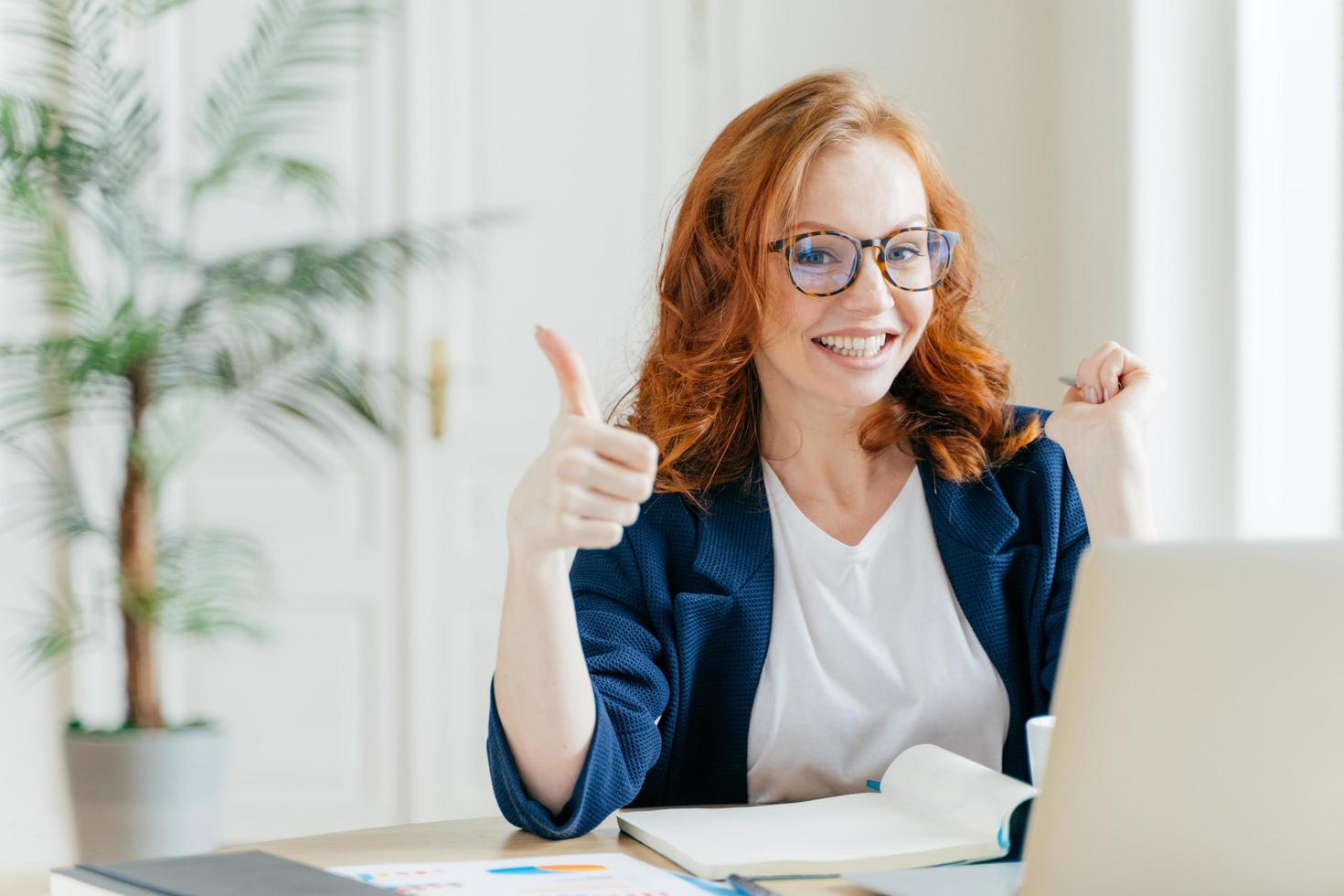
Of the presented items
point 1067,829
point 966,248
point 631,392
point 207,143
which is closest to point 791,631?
point 631,392

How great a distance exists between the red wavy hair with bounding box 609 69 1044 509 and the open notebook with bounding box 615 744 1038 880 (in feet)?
1.48

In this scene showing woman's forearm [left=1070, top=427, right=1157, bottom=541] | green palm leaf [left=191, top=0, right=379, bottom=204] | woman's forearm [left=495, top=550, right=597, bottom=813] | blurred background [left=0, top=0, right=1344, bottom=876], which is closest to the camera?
woman's forearm [left=495, top=550, right=597, bottom=813]

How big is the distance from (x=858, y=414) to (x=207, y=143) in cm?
187

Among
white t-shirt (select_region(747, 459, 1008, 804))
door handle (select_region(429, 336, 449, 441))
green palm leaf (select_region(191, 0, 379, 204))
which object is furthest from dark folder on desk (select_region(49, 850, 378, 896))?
door handle (select_region(429, 336, 449, 441))

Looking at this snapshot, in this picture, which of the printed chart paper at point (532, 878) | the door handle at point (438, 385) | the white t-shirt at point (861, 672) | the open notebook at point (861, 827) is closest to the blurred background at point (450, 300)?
the door handle at point (438, 385)

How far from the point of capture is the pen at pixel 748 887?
2.83 ft

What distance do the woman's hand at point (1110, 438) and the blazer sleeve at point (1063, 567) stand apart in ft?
0.12

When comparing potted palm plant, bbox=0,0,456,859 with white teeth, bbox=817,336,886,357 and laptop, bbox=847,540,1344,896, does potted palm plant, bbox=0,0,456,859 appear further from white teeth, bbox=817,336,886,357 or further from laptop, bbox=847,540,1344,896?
laptop, bbox=847,540,1344,896

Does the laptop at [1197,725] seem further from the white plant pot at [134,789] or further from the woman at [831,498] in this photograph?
the white plant pot at [134,789]

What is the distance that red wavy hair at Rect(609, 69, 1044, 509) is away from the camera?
1.52 m

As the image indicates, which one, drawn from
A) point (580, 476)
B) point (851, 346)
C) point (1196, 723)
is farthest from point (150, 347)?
point (1196, 723)

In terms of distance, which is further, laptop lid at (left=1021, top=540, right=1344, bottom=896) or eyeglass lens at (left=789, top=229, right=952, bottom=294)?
eyeglass lens at (left=789, top=229, right=952, bottom=294)

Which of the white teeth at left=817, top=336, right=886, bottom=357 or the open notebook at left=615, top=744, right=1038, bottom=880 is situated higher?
the white teeth at left=817, top=336, right=886, bottom=357

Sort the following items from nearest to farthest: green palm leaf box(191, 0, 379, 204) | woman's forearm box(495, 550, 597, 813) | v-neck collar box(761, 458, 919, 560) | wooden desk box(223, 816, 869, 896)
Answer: wooden desk box(223, 816, 869, 896), woman's forearm box(495, 550, 597, 813), v-neck collar box(761, 458, 919, 560), green palm leaf box(191, 0, 379, 204)
